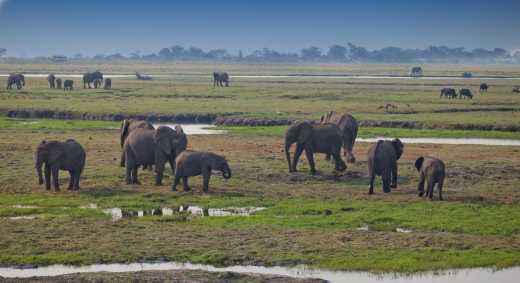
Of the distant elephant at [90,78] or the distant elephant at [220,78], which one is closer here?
the distant elephant at [90,78]

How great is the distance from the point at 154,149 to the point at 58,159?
2.67 metres

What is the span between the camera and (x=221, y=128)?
4266cm

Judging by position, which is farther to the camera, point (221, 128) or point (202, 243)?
point (221, 128)

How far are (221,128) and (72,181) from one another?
62.4 ft

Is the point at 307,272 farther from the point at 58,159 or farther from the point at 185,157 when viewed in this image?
the point at 58,159

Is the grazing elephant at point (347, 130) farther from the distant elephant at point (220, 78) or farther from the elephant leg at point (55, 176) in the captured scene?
the distant elephant at point (220, 78)

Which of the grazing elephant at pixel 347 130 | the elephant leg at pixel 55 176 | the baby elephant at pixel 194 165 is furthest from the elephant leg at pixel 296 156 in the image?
the elephant leg at pixel 55 176

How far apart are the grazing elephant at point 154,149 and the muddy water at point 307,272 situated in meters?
8.21

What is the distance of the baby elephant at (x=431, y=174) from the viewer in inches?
861

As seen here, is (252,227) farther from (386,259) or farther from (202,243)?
(386,259)

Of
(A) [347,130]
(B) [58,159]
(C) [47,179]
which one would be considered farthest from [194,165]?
(A) [347,130]

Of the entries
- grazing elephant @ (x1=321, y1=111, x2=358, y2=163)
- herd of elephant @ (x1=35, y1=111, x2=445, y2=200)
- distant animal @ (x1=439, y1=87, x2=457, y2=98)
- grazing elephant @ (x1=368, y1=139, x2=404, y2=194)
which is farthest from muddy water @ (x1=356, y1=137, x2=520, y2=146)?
distant animal @ (x1=439, y1=87, x2=457, y2=98)

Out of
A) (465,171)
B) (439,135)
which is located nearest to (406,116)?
(439,135)

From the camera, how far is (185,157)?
2330 cm
